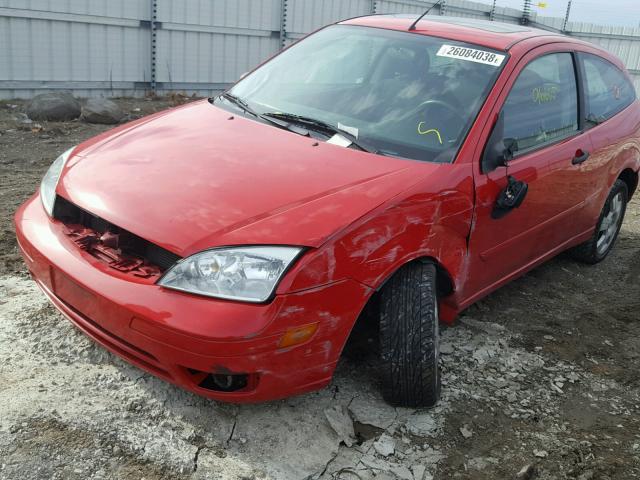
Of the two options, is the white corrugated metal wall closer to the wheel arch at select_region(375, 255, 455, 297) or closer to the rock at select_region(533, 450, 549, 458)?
the wheel arch at select_region(375, 255, 455, 297)

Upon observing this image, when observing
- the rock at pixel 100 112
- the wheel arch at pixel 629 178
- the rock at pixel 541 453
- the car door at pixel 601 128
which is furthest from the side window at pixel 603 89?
the rock at pixel 100 112

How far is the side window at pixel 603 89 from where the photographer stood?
172 inches

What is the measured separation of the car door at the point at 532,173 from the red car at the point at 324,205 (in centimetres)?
1

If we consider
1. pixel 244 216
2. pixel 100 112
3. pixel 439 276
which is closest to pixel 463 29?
pixel 439 276

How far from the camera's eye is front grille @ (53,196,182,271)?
8.59 feet

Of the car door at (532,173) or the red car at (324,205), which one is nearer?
the red car at (324,205)

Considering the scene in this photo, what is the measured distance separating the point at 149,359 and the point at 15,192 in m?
3.43

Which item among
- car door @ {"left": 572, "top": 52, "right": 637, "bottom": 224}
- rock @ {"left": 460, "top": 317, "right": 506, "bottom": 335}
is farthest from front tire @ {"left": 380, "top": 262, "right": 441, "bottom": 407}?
car door @ {"left": 572, "top": 52, "right": 637, "bottom": 224}

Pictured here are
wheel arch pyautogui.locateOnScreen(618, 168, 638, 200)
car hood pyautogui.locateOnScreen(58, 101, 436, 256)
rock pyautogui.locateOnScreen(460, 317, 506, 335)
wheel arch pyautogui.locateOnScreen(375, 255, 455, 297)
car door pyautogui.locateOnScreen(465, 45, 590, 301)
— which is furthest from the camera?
wheel arch pyautogui.locateOnScreen(618, 168, 638, 200)

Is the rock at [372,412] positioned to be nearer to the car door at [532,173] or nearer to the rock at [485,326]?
the car door at [532,173]

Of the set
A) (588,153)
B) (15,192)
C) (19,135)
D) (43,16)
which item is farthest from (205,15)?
(588,153)

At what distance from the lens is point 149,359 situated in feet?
8.40

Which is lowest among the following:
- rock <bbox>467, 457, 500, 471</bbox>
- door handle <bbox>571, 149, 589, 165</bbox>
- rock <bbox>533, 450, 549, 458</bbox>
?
rock <bbox>533, 450, 549, 458</bbox>

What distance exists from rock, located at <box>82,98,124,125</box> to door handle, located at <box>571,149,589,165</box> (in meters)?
6.17
